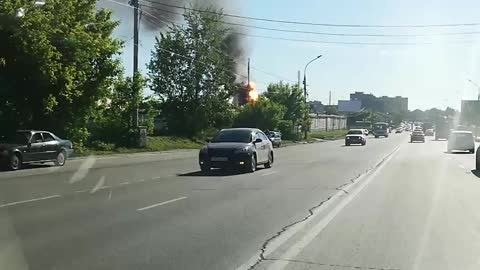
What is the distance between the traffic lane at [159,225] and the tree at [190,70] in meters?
44.9

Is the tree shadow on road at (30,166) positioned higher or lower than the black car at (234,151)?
lower

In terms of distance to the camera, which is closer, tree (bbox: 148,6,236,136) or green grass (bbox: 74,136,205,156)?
green grass (bbox: 74,136,205,156)

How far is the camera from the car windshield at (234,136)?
22.7m

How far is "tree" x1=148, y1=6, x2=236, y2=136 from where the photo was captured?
6056cm

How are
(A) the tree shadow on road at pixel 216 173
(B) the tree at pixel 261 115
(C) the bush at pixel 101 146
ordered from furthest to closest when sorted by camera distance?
(B) the tree at pixel 261 115
(C) the bush at pixel 101 146
(A) the tree shadow on road at pixel 216 173

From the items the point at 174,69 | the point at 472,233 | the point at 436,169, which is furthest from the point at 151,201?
the point at 174,69

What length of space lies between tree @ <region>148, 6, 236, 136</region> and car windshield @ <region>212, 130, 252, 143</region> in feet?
120

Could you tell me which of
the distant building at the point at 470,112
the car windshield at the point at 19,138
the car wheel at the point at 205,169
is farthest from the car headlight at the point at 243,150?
the distant building at the point at 470,112

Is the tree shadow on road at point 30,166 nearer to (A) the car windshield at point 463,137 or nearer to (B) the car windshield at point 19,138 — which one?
(B) the car windshield at point 19,138

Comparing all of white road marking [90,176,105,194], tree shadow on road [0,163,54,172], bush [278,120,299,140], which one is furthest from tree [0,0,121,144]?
bush [278,120,299,140]

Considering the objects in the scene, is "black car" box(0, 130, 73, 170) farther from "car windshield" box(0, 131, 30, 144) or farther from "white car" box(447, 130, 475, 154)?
"white car" box(447, 130, 475, 154)

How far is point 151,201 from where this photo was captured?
1343 centimetres

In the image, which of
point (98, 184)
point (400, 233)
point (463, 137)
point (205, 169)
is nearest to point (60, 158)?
point (205, 169)

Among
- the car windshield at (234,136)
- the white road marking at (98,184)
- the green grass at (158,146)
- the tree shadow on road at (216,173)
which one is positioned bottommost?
the green grass at (158,146)
